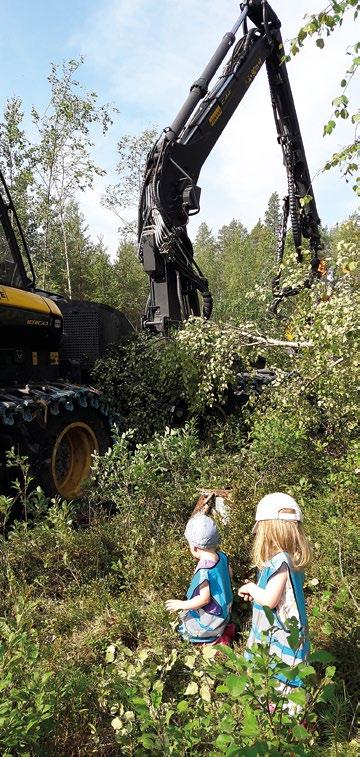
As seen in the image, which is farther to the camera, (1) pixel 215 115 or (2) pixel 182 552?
(1) pixel 215 115

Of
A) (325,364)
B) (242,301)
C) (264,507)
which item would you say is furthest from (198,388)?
(242,301)

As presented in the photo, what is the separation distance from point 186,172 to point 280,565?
22.2ft

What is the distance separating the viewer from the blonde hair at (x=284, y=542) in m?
2.60

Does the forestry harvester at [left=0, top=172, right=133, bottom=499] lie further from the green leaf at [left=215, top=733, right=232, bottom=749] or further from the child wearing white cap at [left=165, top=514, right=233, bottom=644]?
the green leaf at [left=215, top=733, right=232, bottom=749]

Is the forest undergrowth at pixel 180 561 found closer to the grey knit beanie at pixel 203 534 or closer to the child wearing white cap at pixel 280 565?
the child wearing white cap at pixel 280 565

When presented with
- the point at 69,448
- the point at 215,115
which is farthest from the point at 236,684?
the point at 215,115

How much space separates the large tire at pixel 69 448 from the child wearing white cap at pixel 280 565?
327 centimetres

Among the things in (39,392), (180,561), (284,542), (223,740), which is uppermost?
(39,392)

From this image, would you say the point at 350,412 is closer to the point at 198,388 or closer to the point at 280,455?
the point at 280,455

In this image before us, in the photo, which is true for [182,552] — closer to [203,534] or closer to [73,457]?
[203,534]

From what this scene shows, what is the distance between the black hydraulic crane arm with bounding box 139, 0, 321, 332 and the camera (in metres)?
7.84

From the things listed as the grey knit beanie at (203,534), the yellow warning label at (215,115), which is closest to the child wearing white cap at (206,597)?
the grey knit beanie at (203,534)

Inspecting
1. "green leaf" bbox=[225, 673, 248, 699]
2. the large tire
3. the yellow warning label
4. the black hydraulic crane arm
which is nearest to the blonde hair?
"green leaf" bbox=[225, 673, 248, 699]

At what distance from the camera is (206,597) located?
3.11 meters
